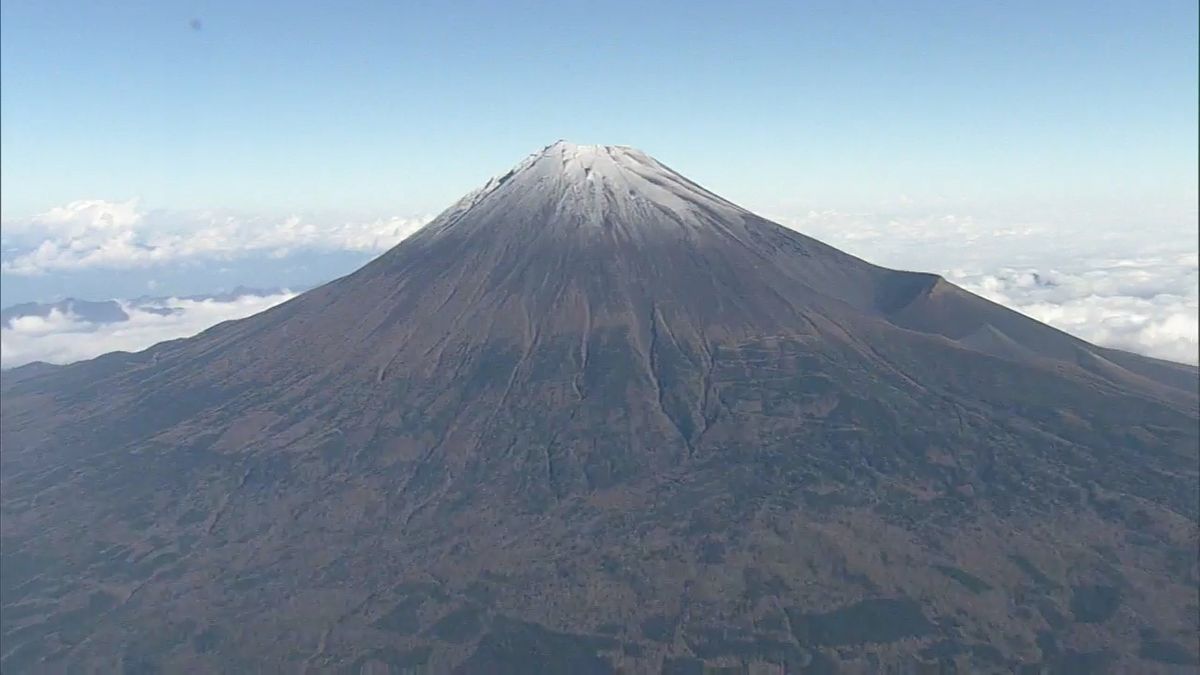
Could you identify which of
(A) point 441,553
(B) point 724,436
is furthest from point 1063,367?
(A) point 441,553

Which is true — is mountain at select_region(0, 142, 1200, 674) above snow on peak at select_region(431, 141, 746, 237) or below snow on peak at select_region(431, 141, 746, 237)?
below

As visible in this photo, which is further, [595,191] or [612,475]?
[595,191]

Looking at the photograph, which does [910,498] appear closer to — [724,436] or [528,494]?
[724,436]

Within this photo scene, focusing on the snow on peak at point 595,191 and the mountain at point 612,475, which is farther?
the snow on peak at point 595,191

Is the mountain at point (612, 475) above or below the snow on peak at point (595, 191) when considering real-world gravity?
below

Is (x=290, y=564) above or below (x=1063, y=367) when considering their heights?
below

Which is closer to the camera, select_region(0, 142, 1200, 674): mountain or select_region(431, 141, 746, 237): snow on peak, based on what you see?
select_region(0, 142, 1200, 674): mountain

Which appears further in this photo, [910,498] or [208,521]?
[208,521]

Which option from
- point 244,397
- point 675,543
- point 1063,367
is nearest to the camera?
point 675,543
